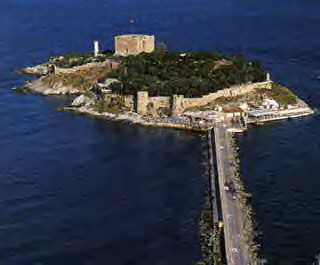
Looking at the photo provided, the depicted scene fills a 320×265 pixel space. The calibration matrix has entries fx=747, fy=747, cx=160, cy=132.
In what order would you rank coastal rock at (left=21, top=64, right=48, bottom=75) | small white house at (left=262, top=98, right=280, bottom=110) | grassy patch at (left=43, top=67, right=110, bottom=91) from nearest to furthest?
1. small white house at (left=262, top=98, right=280, bottom=110)
2. grassy patch at (left=43, top=67, right=110, bottom=91)
3. coastal rock at (left=21, top=64, right=48, bottom=75)

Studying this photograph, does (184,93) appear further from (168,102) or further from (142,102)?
(142,102)

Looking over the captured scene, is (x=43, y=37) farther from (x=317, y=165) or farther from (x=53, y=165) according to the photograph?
(x=317, y=165)

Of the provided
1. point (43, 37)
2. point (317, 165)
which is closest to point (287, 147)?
point (317, 165)

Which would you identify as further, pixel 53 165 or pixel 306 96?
pixel 306 96

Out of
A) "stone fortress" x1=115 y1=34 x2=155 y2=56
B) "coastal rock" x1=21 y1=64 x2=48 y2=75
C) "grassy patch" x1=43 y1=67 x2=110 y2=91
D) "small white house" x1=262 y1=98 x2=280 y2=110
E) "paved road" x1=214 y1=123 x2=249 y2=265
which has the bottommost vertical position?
"paved road" x1=214 y1=123 x2=249 y2=265

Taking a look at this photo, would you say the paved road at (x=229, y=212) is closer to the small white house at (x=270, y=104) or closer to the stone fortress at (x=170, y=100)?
the stone fortress at (x=170, y=100)

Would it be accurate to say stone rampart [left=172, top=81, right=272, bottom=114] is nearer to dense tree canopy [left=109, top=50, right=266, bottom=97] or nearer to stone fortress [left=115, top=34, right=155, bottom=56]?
dense tree canopy [left=109, top=50, right=266, bottom=97]

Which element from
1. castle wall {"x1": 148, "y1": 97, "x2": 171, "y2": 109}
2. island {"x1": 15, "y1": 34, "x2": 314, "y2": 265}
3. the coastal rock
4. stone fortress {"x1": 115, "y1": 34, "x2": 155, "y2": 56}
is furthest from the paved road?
the coastal rock
